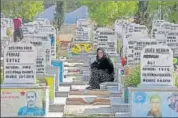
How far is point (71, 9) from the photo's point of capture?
65.6m

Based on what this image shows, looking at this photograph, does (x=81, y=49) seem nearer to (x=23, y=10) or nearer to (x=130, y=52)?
(x=130, y=52)

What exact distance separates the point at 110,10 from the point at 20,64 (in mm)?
31640

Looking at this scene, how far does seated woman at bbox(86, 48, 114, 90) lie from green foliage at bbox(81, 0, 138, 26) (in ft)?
84.2

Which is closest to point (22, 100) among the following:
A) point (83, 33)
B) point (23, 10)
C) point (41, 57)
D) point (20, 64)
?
point (20, 64)

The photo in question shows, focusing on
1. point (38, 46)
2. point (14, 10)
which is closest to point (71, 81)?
point (38, 46)

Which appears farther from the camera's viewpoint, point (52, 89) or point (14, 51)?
point (52, 89)

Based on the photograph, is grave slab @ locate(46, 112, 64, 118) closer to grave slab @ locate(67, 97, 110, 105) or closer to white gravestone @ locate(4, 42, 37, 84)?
white gravestone @ locate(4, 42, 37, 84)

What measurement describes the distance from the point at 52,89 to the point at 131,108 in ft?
10.9

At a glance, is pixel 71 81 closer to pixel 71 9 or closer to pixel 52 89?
pixel 52 89

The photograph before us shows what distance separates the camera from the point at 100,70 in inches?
784

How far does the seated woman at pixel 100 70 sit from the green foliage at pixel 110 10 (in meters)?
25.7

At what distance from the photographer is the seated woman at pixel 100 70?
64.7ft

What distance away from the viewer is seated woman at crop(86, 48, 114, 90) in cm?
1972

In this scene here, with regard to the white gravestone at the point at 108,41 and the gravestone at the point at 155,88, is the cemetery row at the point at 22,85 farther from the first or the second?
the white gravestone at the point at 108,41
